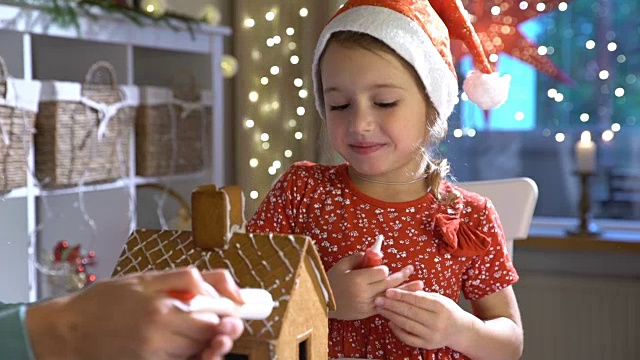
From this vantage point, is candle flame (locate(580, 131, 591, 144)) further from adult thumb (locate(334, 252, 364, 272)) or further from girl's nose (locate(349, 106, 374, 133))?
adult thumb (locate(334, 252, 364, 272))

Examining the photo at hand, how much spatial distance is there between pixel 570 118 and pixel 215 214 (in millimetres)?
2209

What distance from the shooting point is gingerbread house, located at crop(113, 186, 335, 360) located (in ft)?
2.05

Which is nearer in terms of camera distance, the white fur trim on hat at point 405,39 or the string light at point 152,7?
the white fur trim on hat at point 405,39

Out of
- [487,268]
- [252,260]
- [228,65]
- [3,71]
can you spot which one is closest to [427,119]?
[487,268]

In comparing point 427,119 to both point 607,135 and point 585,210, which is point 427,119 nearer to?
point 585,210

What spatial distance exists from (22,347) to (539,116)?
7.81 feet

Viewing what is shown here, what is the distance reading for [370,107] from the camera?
108cm

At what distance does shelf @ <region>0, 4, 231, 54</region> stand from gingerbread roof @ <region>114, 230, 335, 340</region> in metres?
1.28

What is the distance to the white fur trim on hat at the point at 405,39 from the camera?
111 cm

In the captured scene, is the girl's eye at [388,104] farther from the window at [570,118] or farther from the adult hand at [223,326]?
the window at [570,118]

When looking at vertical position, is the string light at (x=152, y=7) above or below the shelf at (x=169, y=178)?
above

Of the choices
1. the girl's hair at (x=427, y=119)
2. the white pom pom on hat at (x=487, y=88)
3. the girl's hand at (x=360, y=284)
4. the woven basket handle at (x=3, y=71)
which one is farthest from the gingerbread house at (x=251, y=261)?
the woven basket handle at (x=3, y=71)

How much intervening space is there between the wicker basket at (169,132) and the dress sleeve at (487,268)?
4.37 feet

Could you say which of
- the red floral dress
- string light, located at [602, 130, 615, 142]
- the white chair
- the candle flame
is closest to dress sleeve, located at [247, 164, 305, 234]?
the red floral dress
